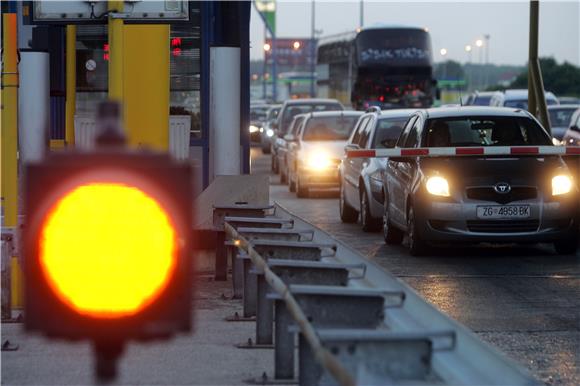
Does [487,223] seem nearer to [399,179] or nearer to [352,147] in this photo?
[399,179]

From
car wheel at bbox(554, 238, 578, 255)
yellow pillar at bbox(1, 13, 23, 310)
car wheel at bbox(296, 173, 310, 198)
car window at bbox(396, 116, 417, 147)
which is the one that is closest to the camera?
yellow pillar at bbox(1, 13, 23, 310)

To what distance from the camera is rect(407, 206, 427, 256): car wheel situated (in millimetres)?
15598

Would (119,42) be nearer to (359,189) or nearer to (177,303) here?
(177,303)

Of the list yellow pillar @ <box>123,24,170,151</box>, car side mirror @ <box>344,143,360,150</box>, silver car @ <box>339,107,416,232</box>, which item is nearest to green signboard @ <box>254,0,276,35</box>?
silver car @ <box>339,107,416,232</box>

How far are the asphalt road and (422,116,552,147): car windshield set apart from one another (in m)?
1.18

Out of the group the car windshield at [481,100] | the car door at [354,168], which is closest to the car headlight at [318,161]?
the car door at [354,168]

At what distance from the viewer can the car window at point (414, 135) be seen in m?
16.6

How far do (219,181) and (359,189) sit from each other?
692cm

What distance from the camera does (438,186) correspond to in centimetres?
1543

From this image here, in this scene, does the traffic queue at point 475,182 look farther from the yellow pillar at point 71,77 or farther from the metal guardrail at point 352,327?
the metal guardrail at point 352,327

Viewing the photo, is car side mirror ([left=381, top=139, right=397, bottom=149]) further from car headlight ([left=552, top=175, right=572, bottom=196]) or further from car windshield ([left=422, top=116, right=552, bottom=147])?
car headlight ([left=552, top=175, right=572, bottom=196])

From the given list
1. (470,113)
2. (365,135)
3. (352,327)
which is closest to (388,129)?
(365,135)

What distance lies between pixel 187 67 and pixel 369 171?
16.0 ft

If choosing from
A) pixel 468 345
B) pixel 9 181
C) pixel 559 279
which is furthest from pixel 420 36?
pixel 468 345
